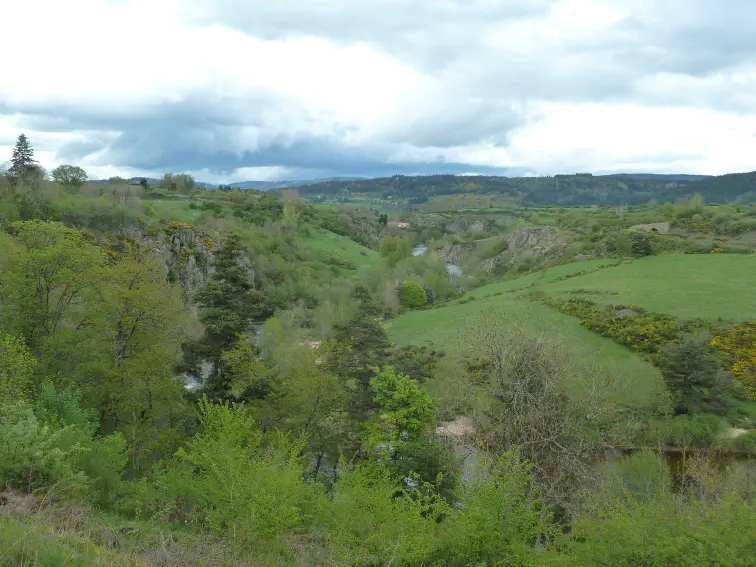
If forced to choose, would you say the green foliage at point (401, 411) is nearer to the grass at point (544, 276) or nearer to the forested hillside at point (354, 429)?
the forested hillside at point (354, 429)

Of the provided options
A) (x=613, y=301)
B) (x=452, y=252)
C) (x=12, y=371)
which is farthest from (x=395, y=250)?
(x=12, y=371)

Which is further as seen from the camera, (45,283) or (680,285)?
(680,285)

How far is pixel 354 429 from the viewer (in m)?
22.4

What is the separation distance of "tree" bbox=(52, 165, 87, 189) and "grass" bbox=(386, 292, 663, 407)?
7147 centimetres

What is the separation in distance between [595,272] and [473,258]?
49.3 m

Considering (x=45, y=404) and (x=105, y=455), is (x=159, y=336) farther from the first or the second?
(x=105, y=455)

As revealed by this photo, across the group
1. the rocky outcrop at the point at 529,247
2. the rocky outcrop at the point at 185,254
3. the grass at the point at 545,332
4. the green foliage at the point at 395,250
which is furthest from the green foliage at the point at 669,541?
the green foliage at the point at 395,250

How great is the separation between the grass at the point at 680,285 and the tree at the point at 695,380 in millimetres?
11734

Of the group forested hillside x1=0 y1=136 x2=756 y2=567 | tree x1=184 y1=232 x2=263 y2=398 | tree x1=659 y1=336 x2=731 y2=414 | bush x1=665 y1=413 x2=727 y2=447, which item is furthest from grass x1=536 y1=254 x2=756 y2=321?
tree x1=184 y1=232 x2=263 y2=398

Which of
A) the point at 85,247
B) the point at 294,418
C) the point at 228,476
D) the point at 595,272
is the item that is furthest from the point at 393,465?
the point at 595,272

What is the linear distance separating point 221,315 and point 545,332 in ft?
63.5

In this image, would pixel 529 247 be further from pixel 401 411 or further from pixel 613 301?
pixel 401 411

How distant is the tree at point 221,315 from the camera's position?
2220 centimetres

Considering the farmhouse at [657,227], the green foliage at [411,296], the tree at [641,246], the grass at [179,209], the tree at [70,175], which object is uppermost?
the tree at [70,175]
